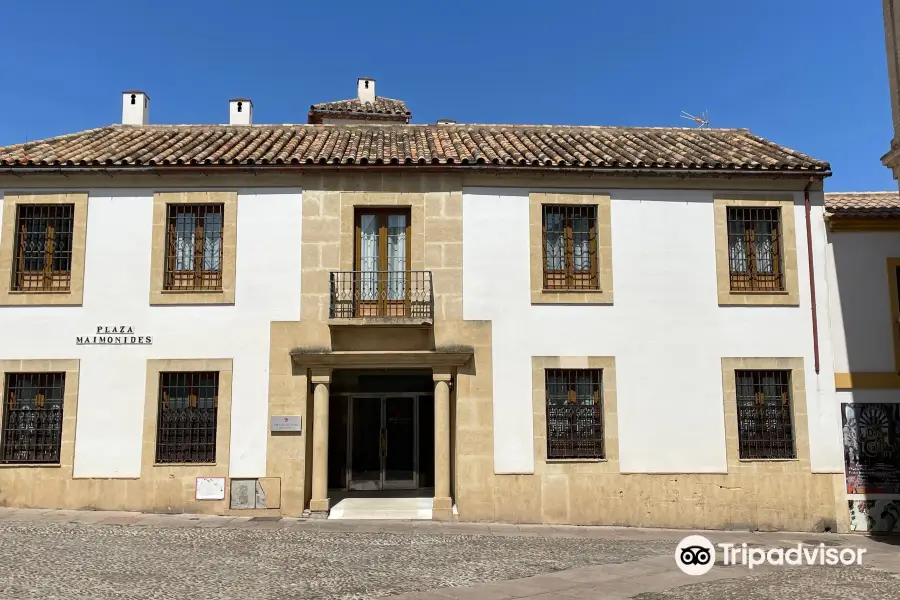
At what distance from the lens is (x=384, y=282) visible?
46.6 feet

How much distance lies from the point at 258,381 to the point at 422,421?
403cm

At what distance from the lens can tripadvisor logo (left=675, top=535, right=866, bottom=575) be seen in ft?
34.7

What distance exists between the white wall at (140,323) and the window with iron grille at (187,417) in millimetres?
379

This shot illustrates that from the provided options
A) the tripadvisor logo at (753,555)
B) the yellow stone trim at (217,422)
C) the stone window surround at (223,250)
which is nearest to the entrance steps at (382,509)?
the yellow stone trim at (217,422)

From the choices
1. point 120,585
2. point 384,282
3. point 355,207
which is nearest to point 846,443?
point 384,282

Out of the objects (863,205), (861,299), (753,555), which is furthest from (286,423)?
(863,205)

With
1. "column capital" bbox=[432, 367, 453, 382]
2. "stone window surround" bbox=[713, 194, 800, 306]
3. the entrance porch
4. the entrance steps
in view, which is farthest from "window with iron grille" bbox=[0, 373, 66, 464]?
"stone window surround" bbox=[713, 194, 800, 306]

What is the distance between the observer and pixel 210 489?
44.0ft

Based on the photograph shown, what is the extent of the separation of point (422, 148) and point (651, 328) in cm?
596

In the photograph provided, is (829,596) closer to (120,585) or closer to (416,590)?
(416,590)

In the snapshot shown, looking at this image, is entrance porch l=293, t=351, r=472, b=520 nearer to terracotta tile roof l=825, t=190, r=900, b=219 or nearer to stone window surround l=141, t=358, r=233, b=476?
stone window surround l=141, t=358, r=233, b=476

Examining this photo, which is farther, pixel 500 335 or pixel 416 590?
pixel 500 335

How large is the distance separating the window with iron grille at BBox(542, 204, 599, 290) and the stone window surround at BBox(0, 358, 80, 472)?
9.16m

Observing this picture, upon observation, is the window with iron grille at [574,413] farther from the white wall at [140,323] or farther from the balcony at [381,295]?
the white wall at [140,323]
